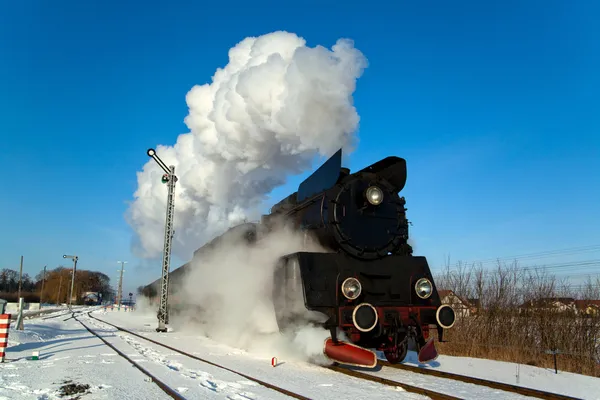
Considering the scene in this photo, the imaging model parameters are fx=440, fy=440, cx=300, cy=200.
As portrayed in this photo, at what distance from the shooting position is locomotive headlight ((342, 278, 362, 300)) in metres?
Answer: 6.41

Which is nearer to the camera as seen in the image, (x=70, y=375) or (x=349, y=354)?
(x=70, y=375)

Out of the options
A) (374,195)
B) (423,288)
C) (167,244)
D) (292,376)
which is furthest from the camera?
(167,244)

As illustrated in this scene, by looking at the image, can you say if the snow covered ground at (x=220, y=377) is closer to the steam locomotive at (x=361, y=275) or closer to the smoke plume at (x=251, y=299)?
the smoke plume at (x=251, y=299)

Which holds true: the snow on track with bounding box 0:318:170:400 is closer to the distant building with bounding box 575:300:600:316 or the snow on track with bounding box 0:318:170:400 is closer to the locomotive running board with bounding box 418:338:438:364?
the locomotive running board with bounding box 418:338:438:364

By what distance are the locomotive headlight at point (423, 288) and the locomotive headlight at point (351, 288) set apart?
3.56 feet

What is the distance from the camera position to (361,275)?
6980 millimetres

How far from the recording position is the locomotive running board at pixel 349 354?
239 inches

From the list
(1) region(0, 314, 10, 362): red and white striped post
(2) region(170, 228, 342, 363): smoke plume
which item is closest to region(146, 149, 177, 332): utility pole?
(2) region(170, 228, 342, 363): smoke plume

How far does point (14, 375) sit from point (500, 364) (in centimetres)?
Answer: 800

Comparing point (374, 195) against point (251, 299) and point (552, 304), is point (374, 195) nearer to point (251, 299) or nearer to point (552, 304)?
point (251, 299)

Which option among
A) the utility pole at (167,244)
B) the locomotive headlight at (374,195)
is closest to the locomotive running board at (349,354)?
the locomotive headlight at (374,195)

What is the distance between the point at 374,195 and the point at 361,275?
1.29 meters

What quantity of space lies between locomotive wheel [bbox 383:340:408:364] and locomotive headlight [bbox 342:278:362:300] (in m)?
1.12

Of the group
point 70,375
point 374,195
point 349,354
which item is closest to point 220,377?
point 349,354
